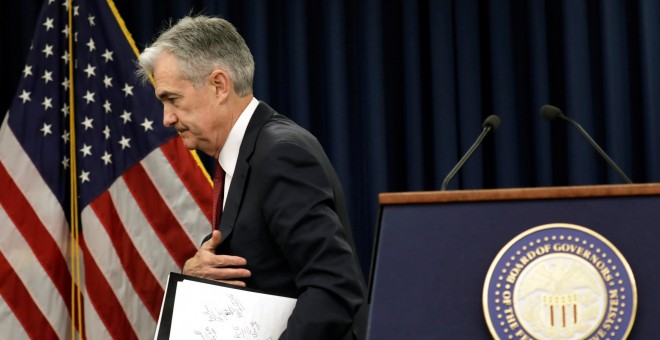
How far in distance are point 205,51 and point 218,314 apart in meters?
0.62

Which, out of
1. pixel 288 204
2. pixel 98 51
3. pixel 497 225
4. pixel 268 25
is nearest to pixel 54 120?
pixel 98 51

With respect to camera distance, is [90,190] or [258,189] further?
[90,190]

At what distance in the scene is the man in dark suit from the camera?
71.4 inches

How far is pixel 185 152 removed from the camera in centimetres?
377

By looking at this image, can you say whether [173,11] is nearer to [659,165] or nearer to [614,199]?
[659,165]

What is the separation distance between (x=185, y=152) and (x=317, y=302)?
2079 millimetres

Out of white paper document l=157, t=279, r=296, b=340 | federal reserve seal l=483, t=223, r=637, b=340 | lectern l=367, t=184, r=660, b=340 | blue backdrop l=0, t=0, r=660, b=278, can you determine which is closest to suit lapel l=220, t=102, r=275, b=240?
white paper document l=157, t=279, r=296, b=340

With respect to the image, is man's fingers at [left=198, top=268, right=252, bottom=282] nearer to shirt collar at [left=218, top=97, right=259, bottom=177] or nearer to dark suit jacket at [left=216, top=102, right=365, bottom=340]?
dark suit jacket at [left=216, top=102, right=365, bottom=340]

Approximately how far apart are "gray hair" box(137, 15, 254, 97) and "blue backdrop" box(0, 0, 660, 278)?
6.71 feet

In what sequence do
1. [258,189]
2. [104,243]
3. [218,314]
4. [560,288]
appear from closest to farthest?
[560,288], [218,314], [258,189], [104,243]

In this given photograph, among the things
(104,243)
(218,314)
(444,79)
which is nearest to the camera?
(218,314)

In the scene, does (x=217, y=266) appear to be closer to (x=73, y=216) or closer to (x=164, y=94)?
(x=164, y=94)

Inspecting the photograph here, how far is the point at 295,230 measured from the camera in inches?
72.6

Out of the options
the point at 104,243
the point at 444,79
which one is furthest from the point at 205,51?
the point at 444,79
